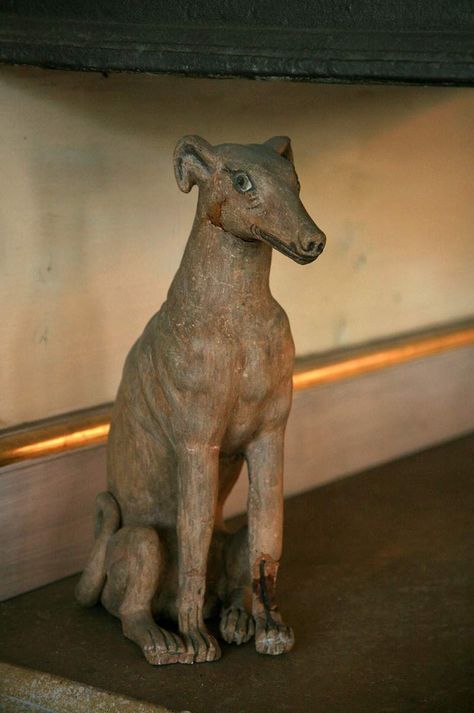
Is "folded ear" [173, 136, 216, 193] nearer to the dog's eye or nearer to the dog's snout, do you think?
the dog's eye

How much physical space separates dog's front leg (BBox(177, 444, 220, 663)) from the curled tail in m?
0.15

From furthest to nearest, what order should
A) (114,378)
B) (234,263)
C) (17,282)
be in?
(114,378) → (17,282) → (234,263)

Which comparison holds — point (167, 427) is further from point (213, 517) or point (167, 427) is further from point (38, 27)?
point (38, 27)

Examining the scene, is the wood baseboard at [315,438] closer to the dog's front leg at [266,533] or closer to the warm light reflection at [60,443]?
the warm light reflection at [60,443]

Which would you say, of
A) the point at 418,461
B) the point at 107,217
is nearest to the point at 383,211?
the point at 418,461

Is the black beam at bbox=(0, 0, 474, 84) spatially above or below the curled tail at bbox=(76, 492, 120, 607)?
above

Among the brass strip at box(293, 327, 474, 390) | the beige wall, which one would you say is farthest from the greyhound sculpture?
the brass strip at box(293, 327, 474, 390)

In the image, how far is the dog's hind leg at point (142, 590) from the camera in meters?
1.65

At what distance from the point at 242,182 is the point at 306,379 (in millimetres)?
885

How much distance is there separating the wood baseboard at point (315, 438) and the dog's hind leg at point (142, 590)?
0.83ft

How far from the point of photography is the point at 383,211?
251 centimetres

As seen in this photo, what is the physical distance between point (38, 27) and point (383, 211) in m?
1.03

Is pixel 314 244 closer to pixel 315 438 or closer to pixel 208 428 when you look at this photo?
pixel 208 428

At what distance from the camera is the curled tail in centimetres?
176
